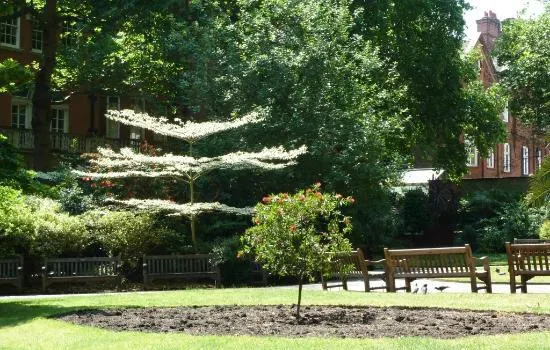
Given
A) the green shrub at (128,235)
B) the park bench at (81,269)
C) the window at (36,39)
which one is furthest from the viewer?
the window at (36,39)

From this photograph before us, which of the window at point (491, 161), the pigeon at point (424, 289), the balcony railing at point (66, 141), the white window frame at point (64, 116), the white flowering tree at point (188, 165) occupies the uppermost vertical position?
the white window frame at point (64, 116)

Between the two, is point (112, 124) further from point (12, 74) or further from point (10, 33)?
point (12, 74)

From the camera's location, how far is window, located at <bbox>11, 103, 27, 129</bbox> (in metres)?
37.8

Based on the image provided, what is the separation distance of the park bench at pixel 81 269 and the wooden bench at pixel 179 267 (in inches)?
29.9

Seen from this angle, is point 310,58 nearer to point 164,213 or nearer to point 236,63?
point 236,63

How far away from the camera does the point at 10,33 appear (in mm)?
37125

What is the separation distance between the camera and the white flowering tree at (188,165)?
70.7 ft

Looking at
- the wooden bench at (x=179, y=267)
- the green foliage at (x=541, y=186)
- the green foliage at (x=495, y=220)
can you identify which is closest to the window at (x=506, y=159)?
the green foliage at (x=495, y=220)

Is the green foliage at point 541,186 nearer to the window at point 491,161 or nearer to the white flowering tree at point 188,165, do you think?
the white flowering tree at point 188,165

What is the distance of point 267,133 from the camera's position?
81.6ft

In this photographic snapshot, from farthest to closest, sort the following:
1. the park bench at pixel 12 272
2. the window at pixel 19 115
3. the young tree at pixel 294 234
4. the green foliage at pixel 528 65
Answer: the green foliage at pixel 528 65
the window at pixel 19 115
the park bench at pixel 12 272
the young tree at pixel 294 234

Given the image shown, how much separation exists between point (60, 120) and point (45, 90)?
Answer: 9.76m

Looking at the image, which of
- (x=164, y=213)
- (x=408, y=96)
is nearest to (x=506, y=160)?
(x=408, y=96)

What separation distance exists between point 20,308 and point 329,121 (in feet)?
44.7
